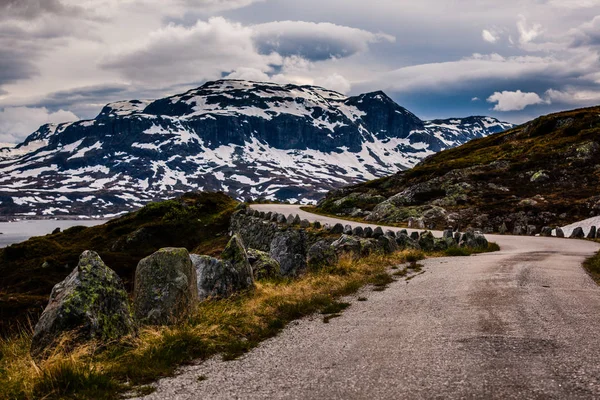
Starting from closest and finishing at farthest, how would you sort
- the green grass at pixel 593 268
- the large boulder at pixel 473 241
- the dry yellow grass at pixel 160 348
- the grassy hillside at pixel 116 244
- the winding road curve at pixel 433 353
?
the winding road curve at pixel 433 353 → the dry yellow grass at pixel 160 348 → the green grass at pixel 593 268 → the large boulder at pixel 473 241 → the grassy hillside at pixel 116 244

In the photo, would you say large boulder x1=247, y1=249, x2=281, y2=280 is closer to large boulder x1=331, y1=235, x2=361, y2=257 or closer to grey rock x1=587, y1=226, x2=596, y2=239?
large boulder x1=331, y1=235, x2=361, y2=257

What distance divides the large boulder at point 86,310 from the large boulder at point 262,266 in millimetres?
9699

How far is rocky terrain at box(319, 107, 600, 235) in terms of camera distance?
46688 millimetres

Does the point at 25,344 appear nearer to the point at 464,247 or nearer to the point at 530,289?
the point at 530,289

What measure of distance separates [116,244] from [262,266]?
117 feet

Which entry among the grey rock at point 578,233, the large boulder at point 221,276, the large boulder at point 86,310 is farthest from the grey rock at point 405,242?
the large boulder at point 86,310

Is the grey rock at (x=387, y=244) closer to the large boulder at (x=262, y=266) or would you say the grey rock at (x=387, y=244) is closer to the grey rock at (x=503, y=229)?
the large boulder at (x=262, y=266)

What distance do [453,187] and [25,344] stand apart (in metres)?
55.8

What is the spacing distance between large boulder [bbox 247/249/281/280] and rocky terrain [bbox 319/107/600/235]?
27174mm

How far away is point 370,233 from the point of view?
89.9 ft

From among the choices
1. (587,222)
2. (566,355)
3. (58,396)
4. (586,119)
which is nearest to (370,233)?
(566,355)

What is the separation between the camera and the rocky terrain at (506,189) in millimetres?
46688

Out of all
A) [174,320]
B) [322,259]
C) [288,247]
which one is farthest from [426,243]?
[174,320]

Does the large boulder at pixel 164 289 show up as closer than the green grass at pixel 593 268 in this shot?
Yes
